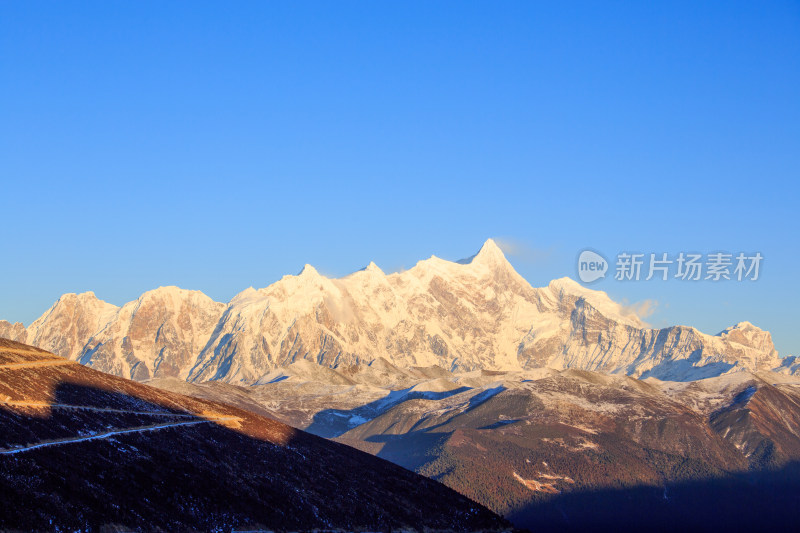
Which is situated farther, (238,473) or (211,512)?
(238,473)

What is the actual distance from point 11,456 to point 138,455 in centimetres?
3322

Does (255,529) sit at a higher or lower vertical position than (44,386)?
lower

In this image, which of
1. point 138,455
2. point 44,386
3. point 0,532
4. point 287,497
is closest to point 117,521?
point 0,532

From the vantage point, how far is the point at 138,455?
163m

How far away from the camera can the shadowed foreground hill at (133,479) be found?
412 ft

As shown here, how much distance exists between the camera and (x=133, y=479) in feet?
489

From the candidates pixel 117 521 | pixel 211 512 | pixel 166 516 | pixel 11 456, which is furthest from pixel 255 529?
pixel 11 456

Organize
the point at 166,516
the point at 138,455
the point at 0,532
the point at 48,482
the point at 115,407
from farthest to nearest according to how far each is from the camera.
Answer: the point at 115,407
the point at 138,455
the point at 166,516
the point at 48,482
the point at 0,532

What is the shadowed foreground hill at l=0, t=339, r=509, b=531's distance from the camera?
12544 centimetres

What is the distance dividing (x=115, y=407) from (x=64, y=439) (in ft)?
134

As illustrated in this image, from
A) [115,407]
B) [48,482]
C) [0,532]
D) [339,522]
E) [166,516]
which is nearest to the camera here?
[0,532]

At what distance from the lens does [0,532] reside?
343ft

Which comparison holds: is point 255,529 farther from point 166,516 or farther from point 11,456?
point 11,456

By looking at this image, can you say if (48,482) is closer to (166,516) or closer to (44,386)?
(166,516)
